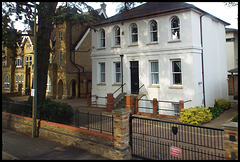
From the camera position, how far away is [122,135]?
25.8ft

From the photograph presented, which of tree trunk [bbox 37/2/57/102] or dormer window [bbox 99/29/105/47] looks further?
dormer window [bbox 99/29/105/47]

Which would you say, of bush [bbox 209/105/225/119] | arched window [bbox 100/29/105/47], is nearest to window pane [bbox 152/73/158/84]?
bush [bbox 209/105/225/119]

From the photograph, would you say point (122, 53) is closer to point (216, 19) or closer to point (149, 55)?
point (149, 55)

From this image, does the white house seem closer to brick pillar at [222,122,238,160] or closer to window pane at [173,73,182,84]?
window pane at [173,73,182,84]

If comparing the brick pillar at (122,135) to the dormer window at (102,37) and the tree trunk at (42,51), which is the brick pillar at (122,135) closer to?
the tree trunk at (42,51)

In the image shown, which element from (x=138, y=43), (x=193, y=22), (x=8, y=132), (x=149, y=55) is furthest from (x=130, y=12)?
(x=8, y=132)

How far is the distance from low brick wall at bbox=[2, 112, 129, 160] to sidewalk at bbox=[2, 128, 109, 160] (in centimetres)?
23

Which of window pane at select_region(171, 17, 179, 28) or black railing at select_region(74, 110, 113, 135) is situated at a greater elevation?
window pane at select_region(171, 17, 179, 28)

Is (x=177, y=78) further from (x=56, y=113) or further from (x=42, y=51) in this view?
(x=42, y=51)

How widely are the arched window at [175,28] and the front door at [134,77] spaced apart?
12.4 ft

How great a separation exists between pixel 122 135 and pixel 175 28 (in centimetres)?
1078

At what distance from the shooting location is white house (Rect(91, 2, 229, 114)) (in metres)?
15.4

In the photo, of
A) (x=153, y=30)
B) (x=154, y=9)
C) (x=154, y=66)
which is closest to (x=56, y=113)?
(x=154, y=66)

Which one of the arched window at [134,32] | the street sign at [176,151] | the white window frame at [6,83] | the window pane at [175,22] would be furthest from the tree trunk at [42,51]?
the white window frame at [6,83]
